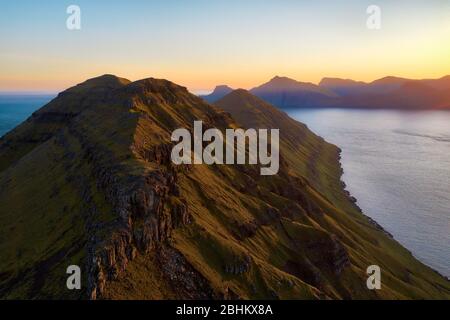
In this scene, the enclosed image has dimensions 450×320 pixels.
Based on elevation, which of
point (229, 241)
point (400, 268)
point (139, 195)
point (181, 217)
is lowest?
point (400, 268)

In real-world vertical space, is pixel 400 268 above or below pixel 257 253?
below

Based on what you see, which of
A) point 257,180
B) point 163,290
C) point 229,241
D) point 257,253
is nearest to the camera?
point 163,290

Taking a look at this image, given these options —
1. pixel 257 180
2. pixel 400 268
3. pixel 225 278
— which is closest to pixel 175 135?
pixel 257 180

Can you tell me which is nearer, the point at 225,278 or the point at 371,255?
the point at 225,278

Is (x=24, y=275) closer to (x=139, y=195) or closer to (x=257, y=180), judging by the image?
(x=139, y=195)

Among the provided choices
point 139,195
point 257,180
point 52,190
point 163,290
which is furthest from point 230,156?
point 163,290

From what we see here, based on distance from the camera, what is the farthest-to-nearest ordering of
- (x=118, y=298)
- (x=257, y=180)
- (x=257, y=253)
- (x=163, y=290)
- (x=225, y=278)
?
(x=257, y=180) → (x=257, y=253) → (x=225, y=278) → (x=163, y=290) → (x=118, y=298)
